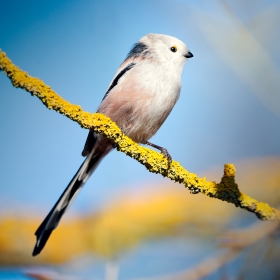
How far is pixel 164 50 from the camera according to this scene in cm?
85

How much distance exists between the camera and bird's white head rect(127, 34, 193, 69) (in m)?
0.84

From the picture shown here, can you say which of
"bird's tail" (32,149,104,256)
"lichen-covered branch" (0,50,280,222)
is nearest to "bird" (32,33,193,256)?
"bird's tail" (32,149,104,256)

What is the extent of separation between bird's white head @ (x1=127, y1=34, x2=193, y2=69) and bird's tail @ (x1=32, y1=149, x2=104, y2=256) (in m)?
0.26

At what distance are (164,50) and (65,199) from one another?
0.41m

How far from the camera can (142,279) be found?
0.81 metres

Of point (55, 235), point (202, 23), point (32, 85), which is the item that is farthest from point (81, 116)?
point (202, 23)

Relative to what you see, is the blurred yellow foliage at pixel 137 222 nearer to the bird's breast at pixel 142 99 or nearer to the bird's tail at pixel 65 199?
the bird's tail at pixel 65 199

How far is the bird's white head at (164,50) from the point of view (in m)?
0.84

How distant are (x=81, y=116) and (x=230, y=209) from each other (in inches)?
19.9

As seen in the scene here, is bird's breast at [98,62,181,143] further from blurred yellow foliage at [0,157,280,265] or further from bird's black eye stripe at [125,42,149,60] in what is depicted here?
blurred yellow foliage at [0,157,280,265]

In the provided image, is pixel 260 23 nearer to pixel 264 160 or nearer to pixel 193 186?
pixel 264 160

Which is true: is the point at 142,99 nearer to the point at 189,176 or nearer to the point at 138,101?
the point at 138,101

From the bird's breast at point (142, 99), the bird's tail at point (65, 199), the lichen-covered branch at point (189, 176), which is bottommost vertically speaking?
the bird's tail at point (65, 199)

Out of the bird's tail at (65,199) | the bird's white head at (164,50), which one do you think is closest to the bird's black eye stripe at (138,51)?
the bird's white head at (164,50)
